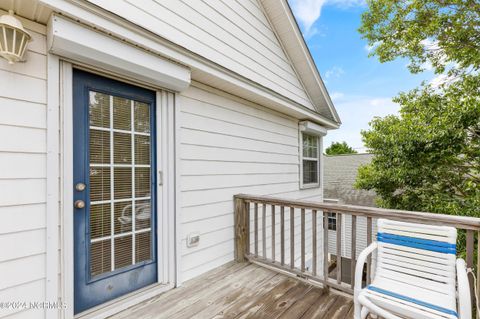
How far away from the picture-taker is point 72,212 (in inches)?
73.4

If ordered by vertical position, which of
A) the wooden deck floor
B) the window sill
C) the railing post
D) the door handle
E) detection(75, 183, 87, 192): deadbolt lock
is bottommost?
the wooden deck floor

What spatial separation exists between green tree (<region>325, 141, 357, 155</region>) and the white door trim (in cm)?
3004

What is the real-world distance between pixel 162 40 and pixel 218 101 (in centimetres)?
110

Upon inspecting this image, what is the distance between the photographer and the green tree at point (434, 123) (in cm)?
504

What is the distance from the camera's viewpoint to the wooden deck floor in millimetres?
2059

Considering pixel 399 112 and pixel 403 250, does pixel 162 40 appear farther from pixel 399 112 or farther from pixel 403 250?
pixel 399 112

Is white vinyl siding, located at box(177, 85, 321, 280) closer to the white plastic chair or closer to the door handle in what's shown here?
the door handle

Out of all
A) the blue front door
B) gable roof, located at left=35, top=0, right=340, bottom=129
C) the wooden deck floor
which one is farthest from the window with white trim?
the blue front door

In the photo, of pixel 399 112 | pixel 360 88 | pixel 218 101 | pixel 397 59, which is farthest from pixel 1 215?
pixel 360 88

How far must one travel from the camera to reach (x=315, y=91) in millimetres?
5160

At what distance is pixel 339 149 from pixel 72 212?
1252 inches

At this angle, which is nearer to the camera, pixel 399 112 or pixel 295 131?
pixel 295 131

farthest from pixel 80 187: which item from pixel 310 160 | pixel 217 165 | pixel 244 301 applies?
pixel 310 160

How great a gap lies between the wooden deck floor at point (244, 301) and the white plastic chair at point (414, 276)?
0.52m
